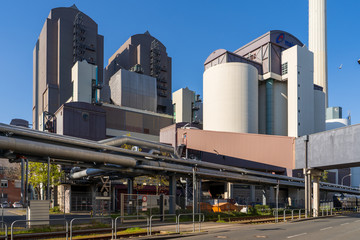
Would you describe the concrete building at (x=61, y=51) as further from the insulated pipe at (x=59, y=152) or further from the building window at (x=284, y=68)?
the insulated pipe at (x=59, y=152)

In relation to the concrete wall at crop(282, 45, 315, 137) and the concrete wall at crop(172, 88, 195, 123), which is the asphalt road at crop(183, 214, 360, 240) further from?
the concrete wall at crop(172, 88, 195, 123)

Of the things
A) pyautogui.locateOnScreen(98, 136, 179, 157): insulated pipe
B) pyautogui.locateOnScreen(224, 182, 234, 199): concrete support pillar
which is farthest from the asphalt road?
pyautogui.locateOnScreen(224, 182, 234, 199): concrete support pillar

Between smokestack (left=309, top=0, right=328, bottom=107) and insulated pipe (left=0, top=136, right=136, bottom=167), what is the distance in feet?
374

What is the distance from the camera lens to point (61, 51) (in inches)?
4424

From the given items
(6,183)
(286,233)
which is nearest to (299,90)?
(286,233)

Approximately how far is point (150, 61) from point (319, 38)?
63009mm

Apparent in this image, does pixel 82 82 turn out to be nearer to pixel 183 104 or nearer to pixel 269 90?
pixel 183 104

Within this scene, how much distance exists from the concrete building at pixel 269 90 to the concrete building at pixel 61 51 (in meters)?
44.8

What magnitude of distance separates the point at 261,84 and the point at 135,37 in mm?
60615

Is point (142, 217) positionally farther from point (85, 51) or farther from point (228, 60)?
point (85, 51)

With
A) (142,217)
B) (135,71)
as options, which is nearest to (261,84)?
(135,71)

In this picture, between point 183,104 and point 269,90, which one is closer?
point 269,90

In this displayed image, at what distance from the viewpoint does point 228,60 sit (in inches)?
3671

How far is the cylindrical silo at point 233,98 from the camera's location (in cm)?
8738
